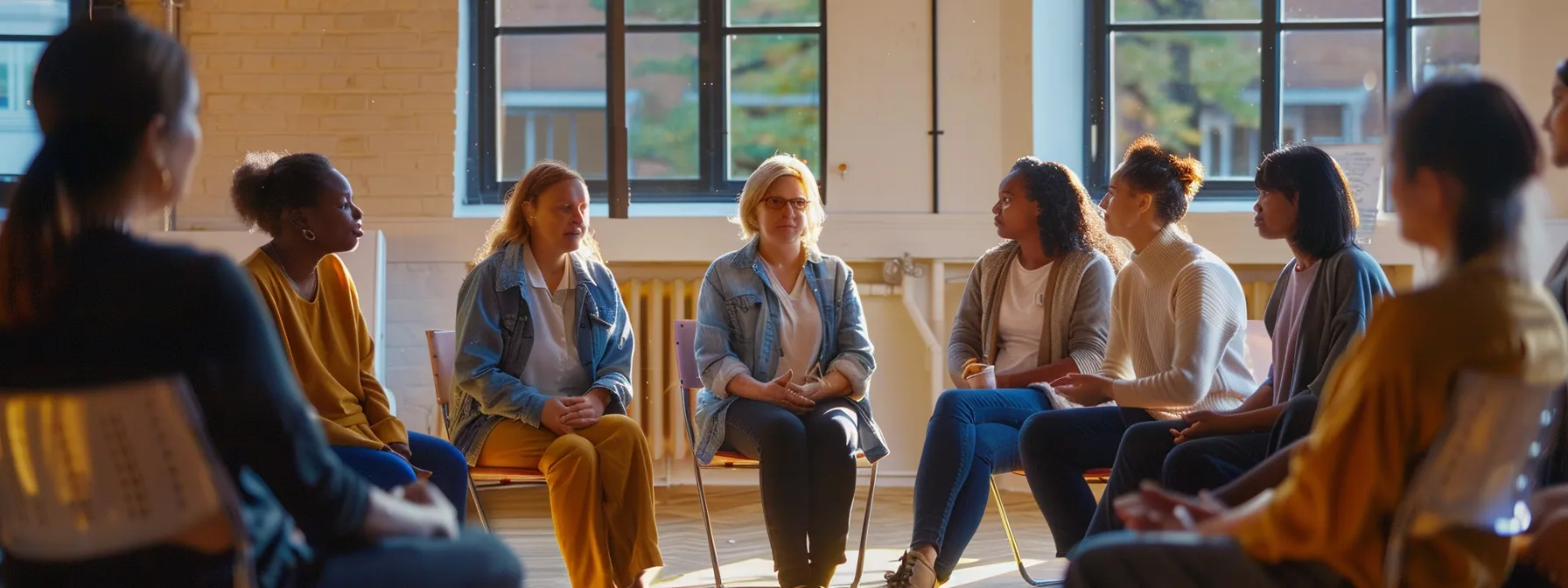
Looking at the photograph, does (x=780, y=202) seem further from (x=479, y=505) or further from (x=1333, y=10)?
(x=1333, y=10)

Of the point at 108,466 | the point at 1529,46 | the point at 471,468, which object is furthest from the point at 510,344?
the point at 1529,46

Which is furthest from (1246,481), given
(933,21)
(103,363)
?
(933,21)

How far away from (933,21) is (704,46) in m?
0.96

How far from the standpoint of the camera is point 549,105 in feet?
17.3

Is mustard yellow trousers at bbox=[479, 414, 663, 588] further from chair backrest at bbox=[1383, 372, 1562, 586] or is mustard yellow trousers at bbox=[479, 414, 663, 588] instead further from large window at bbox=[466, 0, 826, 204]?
large window at bbox=[466, 0, 826, 204]

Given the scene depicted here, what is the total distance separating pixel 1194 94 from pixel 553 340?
10.1 feet

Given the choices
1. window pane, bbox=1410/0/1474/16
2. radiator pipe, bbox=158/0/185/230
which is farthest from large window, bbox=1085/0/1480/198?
radiator pipe, bbox=158/0/185/230

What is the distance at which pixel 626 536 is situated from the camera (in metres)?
2.98

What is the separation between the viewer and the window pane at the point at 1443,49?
485 centimetres

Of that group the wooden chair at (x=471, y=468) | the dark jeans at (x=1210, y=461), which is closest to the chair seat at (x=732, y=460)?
the wooden chair at (x=471, y=468)

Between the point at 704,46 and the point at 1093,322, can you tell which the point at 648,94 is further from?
the point at 1093,322

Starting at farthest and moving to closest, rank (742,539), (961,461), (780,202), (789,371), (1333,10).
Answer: (1333,10)
(742,539)
(780,202)
(789,371)
(961,461)

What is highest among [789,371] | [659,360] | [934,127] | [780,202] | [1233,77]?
[1233,77]

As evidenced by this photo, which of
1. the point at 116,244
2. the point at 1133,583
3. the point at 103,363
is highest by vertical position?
the point at 116,244
